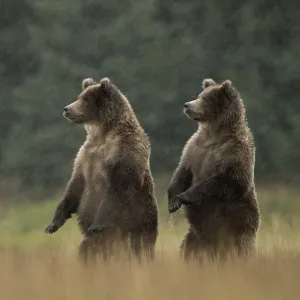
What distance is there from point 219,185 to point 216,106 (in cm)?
67

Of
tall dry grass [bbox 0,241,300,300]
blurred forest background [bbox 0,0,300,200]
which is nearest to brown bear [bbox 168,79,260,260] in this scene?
tall dry grass [bbox 0,241,300,300]

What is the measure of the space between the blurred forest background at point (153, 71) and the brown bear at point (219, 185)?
10.4 m

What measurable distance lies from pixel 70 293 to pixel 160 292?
44 cm

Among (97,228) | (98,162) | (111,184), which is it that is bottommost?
(97,228)

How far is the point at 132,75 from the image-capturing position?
1898cm

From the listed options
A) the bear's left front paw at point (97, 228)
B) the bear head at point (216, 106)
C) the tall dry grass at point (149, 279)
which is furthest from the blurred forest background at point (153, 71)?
the tall dry grass at point (149, 279)

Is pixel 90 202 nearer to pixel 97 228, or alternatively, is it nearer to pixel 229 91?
pixel 97 228

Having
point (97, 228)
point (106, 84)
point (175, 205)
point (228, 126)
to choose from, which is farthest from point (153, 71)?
point (97, 228)

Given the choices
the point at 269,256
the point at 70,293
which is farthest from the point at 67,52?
the point at 70,293

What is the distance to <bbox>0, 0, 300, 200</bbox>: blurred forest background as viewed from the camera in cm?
1812

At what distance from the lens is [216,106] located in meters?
7.30

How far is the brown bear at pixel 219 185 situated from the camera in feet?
22.8

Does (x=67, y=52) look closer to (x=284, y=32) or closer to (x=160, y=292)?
(x=284, y=32)

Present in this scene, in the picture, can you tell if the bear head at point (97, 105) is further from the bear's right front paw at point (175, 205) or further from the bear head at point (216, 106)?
the bear's right front paw at point (175, 205)
